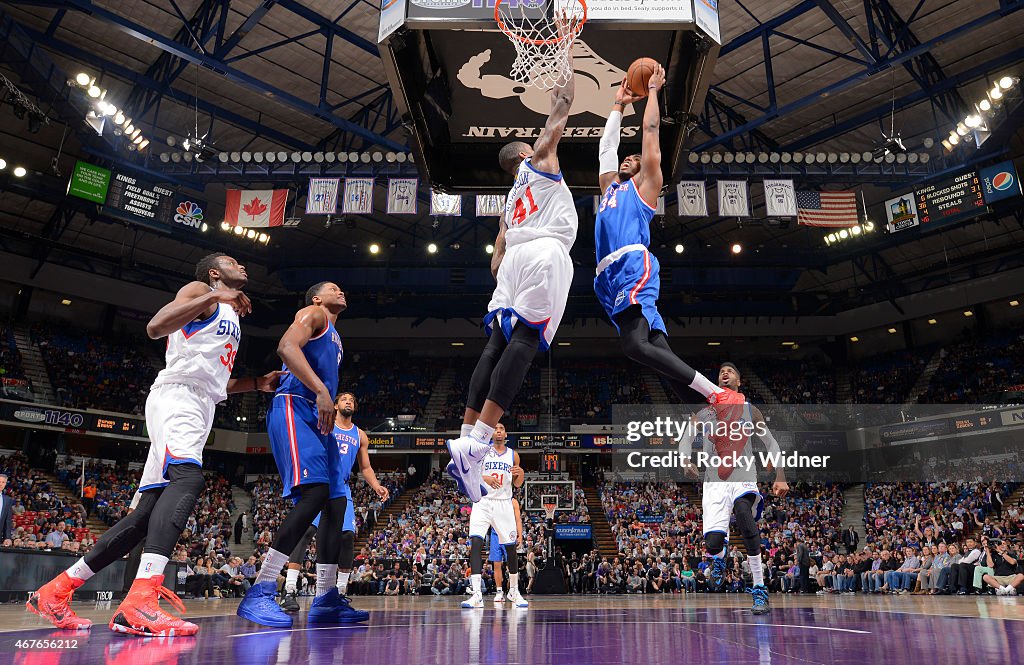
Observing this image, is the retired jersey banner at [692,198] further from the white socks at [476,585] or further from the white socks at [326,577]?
the white socks at [326,577]

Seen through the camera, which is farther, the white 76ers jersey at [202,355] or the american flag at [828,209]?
the american flag at [828,209]

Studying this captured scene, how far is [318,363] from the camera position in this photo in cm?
452

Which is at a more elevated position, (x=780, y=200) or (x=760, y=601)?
(x=780, y=200)

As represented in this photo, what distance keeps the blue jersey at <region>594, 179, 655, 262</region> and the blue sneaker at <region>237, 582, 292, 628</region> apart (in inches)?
117

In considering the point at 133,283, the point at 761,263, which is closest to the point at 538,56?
the point at 761,263

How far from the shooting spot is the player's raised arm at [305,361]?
13.3ft

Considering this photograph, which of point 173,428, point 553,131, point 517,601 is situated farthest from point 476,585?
point 553,131

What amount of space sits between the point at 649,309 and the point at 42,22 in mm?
16736

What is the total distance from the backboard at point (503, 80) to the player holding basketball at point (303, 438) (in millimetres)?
1718

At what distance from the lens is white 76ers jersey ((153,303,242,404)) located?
399 cm

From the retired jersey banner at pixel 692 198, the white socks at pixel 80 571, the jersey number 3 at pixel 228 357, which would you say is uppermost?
the retired jersey banner at pixel 692 198

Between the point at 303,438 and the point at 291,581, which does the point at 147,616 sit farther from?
the point at 291,581

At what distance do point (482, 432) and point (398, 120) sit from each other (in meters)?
15.1

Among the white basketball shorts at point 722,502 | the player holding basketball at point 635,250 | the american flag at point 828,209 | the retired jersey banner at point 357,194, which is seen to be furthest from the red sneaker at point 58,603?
the american flag at point 828,209
